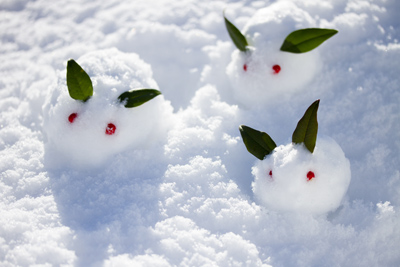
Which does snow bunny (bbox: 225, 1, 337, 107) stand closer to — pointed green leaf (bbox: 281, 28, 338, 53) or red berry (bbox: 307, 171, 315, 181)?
pointed green leaf (bbox: 281, 28, 338, 53)

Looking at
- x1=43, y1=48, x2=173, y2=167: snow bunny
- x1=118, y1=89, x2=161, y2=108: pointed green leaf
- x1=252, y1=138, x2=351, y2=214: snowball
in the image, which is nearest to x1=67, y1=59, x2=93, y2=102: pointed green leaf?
x1=43, y1=48, x2=173, y2=167: snow bunny

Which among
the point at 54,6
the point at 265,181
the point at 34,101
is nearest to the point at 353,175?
the point at 265,181

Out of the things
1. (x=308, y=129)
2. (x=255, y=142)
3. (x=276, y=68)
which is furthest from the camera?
(x=276, y=68)

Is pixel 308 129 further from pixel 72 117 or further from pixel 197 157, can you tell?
pixel 72 117

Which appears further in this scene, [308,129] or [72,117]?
[72,117]

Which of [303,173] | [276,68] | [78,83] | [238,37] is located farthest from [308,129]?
[78,83]

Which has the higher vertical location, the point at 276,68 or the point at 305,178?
the point at 276,68

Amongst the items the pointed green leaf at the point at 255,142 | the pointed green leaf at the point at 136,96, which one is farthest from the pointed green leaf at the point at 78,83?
the pointed green leaf at the point at 255,142

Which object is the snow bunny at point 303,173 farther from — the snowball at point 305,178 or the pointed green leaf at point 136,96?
the pointed green leaf at point 136,96
